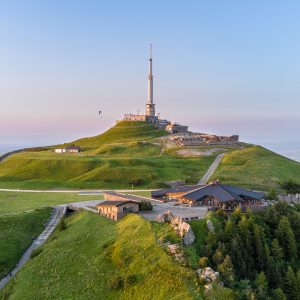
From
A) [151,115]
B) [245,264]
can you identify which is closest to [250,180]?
[245,264]

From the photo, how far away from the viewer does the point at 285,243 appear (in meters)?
43.3

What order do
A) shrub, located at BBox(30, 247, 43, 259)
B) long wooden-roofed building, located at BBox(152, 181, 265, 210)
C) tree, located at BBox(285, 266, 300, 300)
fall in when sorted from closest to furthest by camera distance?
tree, located at BBox(285, 266, 300, 300), shrub, located at BBox(30, 247, 43, 259), long wooden-roofed building, located at BBox(152, 181, 265, 210)

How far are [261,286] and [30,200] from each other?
1958 inches

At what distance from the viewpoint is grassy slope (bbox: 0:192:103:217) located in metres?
66.4

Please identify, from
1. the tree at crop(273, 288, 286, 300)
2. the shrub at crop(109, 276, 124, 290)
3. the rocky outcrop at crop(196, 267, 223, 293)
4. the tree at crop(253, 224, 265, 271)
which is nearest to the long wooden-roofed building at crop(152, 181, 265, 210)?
the tree at crop(253, 224, 265, 271)

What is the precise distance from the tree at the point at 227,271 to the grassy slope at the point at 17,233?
24682mm

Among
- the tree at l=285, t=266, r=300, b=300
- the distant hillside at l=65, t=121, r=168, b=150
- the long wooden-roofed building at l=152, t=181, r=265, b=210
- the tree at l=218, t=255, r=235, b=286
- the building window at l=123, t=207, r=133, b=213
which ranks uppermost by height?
the distant hillside at l=65, t=121, r=168, b=150

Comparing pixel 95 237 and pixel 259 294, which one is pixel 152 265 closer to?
pixel 259 294

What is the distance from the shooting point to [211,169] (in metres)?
105

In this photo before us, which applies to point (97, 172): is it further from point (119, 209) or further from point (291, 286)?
point (291, 286)

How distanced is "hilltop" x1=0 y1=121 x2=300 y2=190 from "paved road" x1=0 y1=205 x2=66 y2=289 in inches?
963

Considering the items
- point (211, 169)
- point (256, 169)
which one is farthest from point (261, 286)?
point (211, 169)

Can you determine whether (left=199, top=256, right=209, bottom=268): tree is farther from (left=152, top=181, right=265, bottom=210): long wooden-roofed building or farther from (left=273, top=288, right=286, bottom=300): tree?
(left=152, top=181, right=265, bottom=210): long wooden-roofed building

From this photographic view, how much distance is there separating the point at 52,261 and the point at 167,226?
1238cm
